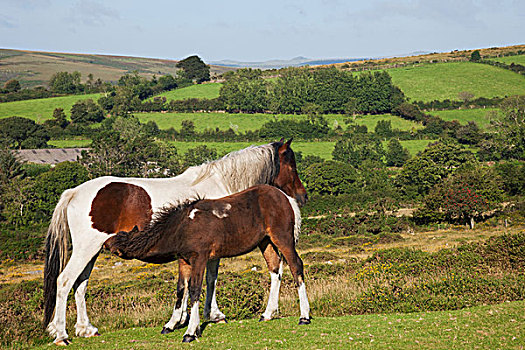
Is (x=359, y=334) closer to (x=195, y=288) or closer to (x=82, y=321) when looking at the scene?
(x=195, y=288)

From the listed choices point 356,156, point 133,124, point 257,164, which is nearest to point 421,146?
point 356,156

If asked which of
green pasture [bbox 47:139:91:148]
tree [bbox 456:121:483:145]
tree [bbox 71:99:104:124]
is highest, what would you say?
tree [bbox 71:99:104:124]

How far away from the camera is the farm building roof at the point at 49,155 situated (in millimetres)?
87000

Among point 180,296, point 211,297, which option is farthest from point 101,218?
point 211,297

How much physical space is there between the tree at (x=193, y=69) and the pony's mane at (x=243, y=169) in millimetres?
151330

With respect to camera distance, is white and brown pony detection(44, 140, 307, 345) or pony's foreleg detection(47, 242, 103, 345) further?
white and brown pony detection(44, 140, 307, 345)

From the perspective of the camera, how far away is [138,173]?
70312mm

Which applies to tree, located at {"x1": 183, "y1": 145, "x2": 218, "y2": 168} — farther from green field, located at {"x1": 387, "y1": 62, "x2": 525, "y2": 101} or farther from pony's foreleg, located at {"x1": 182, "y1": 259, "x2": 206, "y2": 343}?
pony's foreleg, located at {"x1": 182, "y1": 259, "x2": 206, "y2": 343}

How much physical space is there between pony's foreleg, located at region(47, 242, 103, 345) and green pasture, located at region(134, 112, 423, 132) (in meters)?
104

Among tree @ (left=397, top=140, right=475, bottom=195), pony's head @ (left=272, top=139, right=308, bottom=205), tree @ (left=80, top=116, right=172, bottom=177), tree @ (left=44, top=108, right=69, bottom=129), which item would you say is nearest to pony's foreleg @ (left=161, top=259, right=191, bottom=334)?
pony's head @ (left=272, top=139, right=308, bottom=205)

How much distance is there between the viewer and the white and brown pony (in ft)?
25.6

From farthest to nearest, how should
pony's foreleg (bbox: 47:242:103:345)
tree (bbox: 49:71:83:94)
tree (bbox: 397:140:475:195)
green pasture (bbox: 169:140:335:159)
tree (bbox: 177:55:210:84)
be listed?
tree (bbox: 177:55:210:84) → tree (bbox: 49:71:83:94) → green pasture (bbox: 169:140:335:159) → tree (bbox: 397:140:475:195) → pony's foreleg (bbox: 47:242:103:345)

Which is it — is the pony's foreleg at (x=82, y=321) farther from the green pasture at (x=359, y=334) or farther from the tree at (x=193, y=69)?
the tree at (x=193, y=69)

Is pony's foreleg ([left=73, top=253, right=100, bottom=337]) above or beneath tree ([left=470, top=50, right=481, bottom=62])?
beneath
